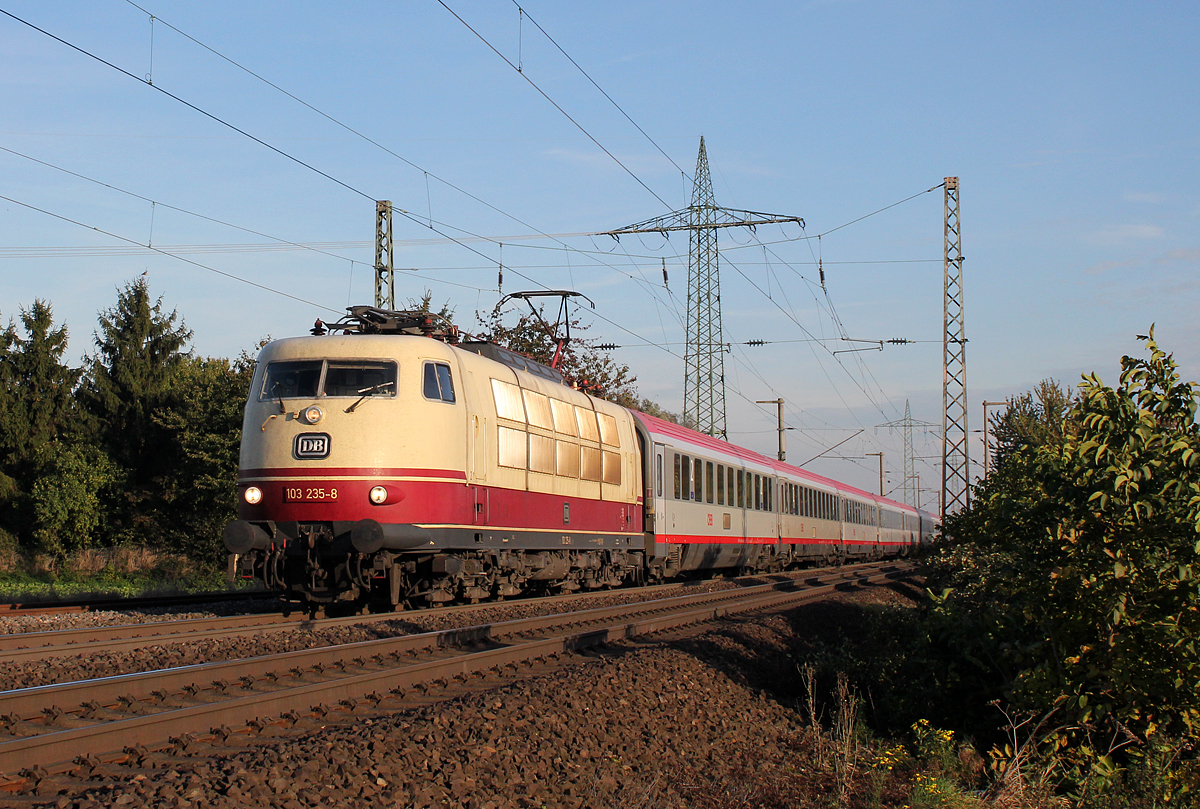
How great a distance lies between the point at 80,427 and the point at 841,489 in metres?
29.1

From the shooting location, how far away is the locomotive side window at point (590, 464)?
57.2 ft

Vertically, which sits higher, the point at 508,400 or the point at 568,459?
→ the point at 508,400

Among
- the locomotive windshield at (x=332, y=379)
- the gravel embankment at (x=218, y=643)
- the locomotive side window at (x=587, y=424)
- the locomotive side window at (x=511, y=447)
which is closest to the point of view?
the gravel embankment at (x=218, y=643)

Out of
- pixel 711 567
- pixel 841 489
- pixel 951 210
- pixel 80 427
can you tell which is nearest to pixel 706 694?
pixel 711 567

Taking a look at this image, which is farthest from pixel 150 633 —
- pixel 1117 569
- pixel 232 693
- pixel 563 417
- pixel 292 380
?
pixel 1117 569

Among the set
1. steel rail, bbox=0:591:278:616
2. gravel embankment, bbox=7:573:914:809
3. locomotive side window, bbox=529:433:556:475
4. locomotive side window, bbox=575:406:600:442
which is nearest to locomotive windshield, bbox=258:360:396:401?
locomotive side window, bbox=529:433:556:475

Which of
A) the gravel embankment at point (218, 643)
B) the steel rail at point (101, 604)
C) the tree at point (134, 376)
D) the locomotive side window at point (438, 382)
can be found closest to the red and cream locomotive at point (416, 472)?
the locomotive side window at point (438, 382)

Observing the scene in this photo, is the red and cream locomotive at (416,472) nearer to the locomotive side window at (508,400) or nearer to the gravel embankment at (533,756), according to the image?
the locomotive side window at (508,400)

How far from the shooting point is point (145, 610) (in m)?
14.0

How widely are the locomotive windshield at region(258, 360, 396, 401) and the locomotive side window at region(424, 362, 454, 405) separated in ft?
0.25

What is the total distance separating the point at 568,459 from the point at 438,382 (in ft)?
13.8

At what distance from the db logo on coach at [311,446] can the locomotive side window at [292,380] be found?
55 cm

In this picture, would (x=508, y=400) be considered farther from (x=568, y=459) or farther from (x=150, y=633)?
(x=150, y=633)

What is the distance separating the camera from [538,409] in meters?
15.8
